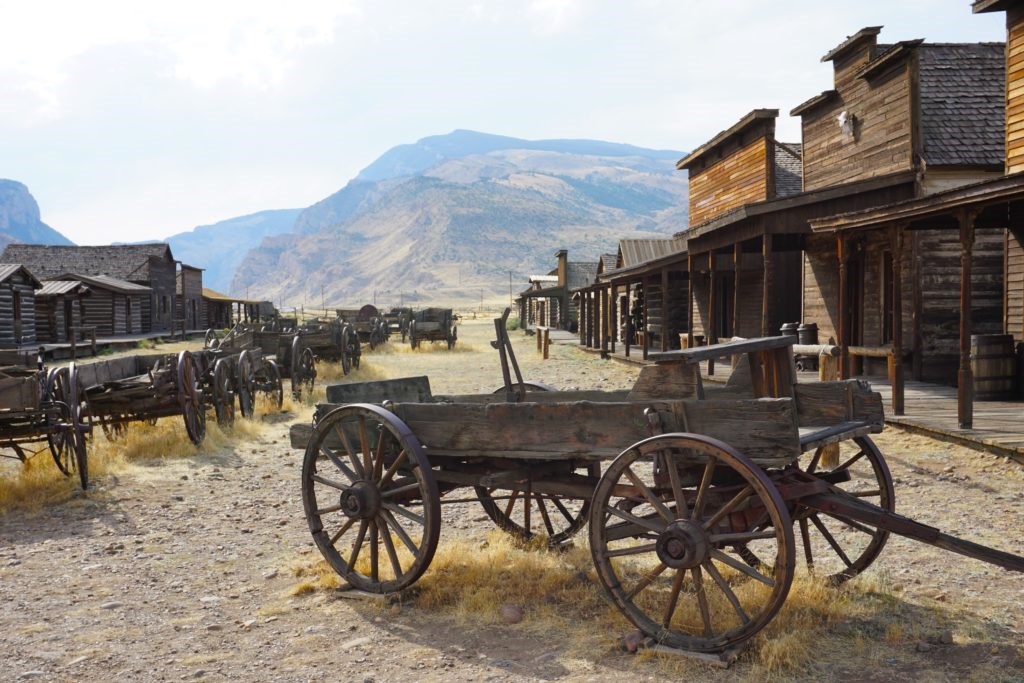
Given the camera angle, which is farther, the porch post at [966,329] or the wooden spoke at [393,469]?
the porch post at [966,329]

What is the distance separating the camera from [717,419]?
11.6 feet

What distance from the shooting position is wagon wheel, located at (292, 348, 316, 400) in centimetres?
1367

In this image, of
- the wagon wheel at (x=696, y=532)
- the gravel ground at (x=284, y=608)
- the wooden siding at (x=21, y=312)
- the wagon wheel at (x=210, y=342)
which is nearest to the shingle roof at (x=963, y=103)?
the gravel ground at (x=284, y=608)

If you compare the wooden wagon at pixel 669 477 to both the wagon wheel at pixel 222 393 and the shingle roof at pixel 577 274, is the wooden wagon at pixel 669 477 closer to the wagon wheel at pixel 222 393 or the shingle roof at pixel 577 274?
the wagon wheel at pixel 222 393

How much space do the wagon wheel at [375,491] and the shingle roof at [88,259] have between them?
39.0 m

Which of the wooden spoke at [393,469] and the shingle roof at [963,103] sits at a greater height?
the shingle roof at [963,103]

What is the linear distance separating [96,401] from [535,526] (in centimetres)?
494

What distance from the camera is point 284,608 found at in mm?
4289

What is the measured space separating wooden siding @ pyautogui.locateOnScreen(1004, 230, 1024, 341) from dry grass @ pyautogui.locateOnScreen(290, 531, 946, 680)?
328 inches

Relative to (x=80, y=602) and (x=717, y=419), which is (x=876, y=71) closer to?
(x=717, y=419)

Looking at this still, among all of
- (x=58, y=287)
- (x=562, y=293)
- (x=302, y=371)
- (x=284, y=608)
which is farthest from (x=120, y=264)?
(x=284, y=608)

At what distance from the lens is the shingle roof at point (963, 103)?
12.6 metres

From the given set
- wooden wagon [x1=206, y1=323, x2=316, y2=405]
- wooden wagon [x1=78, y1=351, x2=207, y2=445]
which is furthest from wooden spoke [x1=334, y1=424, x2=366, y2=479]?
wooden wagon [x1=206, y1=323, x2=316, y2=405]

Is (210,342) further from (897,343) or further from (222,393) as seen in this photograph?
(897,343)
